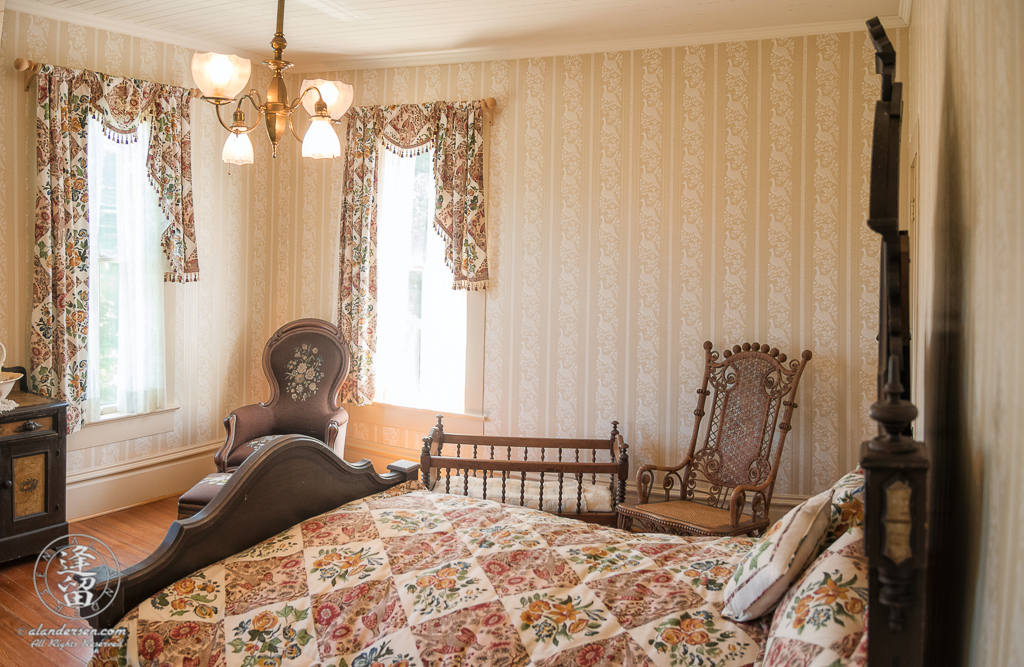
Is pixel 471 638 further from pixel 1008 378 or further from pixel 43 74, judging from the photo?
pixel 43 74

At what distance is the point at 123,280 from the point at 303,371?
48.1 inches

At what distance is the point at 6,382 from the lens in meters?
3.46

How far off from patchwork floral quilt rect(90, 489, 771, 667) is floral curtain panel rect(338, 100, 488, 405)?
2539 millimetres

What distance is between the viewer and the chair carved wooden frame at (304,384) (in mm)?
4371

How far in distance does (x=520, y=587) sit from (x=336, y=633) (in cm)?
50

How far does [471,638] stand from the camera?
1733mm

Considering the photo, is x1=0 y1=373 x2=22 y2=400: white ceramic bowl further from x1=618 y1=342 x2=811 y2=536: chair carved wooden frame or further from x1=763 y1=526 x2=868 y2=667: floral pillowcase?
x1=763 y1=526 x2=868 y2=667: floral pillowcase

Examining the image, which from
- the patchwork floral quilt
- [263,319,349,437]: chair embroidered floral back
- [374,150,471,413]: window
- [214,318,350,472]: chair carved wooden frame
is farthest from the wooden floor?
[374,150,471,413]: window

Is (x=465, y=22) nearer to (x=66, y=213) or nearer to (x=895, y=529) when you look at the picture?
(x=66, y=213)

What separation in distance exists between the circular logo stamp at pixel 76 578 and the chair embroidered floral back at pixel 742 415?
2835 mm

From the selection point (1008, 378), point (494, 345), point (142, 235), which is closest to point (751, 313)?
point (494, 345)

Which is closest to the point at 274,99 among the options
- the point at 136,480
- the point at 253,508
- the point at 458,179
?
the point at 253,508

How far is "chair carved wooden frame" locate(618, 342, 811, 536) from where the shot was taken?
3443 mm

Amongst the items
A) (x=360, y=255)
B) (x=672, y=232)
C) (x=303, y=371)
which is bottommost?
(x=303, y=371)
